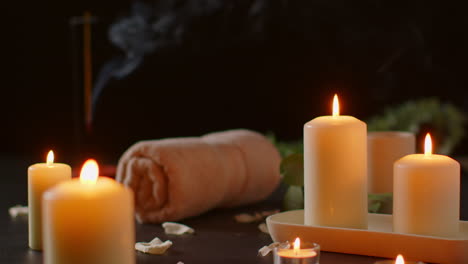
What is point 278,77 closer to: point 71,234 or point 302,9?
point 302,9

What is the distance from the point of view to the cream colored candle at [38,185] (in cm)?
95

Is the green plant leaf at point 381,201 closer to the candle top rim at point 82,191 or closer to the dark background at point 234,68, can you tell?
the candle top rim at point 82,191

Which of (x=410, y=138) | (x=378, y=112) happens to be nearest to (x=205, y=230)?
(x=410, y=138)

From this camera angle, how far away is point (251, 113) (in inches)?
94.3

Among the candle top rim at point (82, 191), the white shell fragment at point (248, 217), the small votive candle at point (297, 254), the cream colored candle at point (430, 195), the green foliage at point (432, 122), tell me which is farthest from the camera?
the green foliage at point (432, 122)

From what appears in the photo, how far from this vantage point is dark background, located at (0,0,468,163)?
7.15 ft

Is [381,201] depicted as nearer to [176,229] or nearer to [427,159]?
[427,159]

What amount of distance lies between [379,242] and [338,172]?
12cm

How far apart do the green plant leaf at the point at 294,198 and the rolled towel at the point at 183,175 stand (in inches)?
5.9

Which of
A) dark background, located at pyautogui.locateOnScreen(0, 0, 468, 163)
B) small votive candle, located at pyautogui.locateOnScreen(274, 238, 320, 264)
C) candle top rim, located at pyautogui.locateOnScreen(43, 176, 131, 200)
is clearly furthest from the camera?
dark background, located at pyautogui.locateOnScreen(0, 0, 468, 163)

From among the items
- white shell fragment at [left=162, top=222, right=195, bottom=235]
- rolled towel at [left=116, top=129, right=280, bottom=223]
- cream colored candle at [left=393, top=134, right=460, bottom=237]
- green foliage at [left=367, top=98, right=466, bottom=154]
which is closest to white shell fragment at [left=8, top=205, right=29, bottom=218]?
rolled towel at [left=116, top=129, right=280, bottom=223]

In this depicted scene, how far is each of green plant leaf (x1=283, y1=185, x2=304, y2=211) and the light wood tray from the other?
170mm

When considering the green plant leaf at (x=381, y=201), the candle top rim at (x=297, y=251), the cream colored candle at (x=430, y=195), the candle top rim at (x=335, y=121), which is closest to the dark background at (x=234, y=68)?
the green plant leaf at (x=381, y=201)

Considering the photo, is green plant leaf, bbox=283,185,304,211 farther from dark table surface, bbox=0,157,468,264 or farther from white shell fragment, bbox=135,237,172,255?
white shell fragment, bbox=135,237,172,255
